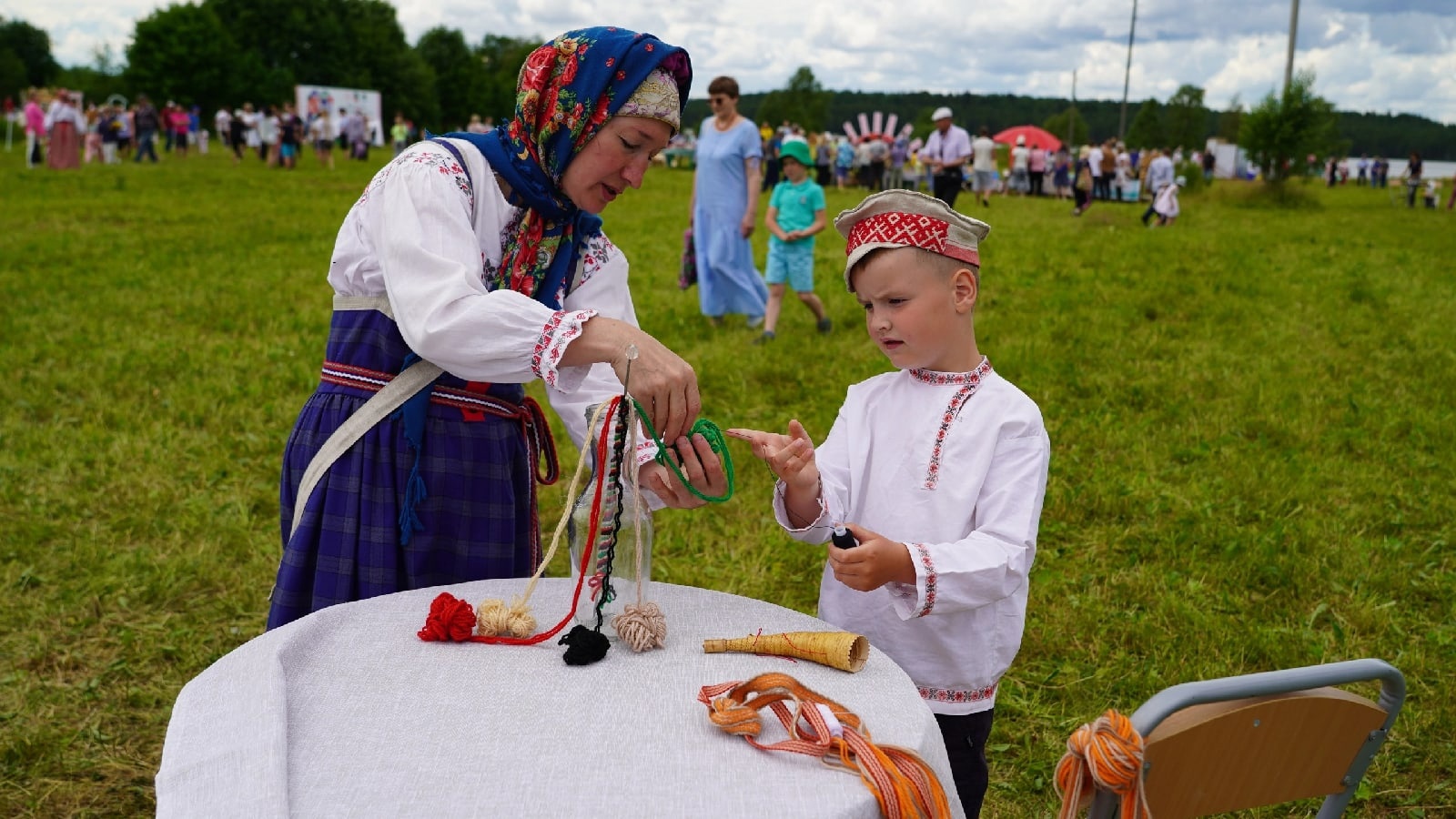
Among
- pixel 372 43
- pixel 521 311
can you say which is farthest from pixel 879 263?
pixel 372 43

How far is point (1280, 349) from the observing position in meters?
7.62

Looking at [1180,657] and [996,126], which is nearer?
[1180,657]

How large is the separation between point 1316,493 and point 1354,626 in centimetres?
132

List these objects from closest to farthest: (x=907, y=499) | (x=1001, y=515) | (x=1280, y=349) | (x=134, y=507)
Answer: (x=1001, y=515) → (x=907, y=499) → (x=134, y=507) → (x=1280, y=349)

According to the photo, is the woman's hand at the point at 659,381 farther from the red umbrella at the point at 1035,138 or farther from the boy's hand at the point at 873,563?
the red umbrella at the point at 1035,138

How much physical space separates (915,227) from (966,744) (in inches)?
40.5

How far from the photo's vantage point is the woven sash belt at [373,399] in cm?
212

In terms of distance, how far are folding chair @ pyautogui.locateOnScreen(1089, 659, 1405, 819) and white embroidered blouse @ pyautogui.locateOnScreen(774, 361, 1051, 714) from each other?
1.74ft

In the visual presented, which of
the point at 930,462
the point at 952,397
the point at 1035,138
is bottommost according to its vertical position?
the point at 930,462

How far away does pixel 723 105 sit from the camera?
25.1ft

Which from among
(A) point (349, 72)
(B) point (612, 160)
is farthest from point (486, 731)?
(A) point (349, 72)

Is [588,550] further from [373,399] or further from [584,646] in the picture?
[373,399]

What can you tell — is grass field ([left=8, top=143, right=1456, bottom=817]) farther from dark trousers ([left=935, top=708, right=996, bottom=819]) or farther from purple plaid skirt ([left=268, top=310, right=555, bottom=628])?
purple plaid skirt ([left=268, top=310, right=555, bottom=628])

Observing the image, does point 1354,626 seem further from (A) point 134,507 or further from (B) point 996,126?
(B) point 996,126
